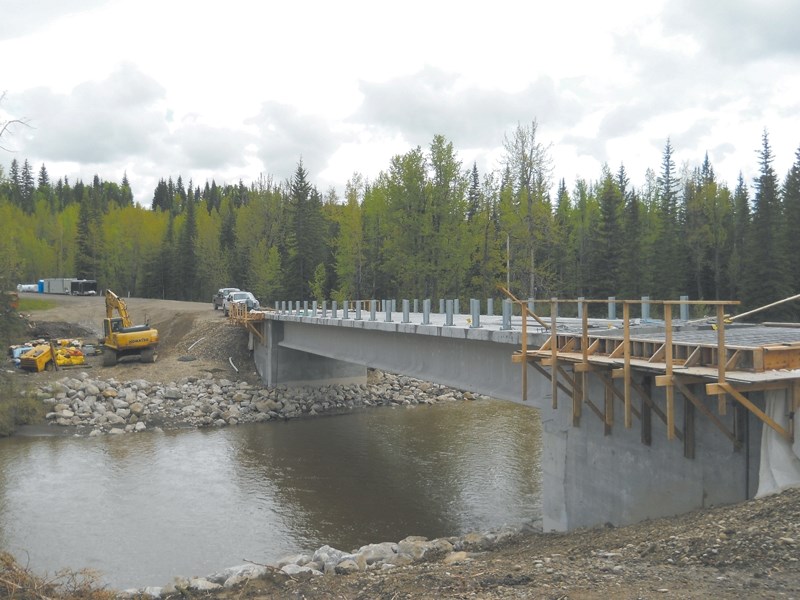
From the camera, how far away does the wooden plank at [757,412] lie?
7926 mm

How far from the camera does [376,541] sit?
15.1 meters

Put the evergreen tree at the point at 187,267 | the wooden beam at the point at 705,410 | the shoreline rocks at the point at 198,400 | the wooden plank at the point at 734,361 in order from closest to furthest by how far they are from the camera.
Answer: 1. the wooden plank at the point at 734,361
2. the wooden beam at the point at 705,410
3. the shoreline rocks at the point at 198,400
4. the evergreen tree at the point at 187,267

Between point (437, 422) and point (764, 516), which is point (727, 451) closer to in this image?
point (764, 516)

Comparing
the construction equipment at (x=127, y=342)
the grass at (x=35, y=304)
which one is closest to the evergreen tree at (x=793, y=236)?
the construction equipment at (x=127, y=342)

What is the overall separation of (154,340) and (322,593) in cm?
2993

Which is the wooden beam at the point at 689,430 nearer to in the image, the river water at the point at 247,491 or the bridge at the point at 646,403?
the bridge at the point at 646,403

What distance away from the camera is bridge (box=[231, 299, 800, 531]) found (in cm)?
834

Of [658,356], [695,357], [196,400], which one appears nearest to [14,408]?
[196,400]

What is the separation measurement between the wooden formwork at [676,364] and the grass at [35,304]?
57.6 m

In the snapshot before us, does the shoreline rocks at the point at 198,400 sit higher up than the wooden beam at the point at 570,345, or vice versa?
the wooden beam at the point at 570,345

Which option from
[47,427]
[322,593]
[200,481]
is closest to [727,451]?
[322,593]

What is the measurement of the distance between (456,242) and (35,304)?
1650 inches

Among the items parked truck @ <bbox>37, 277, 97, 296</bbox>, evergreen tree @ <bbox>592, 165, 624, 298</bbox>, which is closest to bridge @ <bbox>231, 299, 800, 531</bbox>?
evergreen tree @ <bbox>592, 165, 624, 298</bbox>

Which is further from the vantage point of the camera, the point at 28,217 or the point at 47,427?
the point at 28,217
